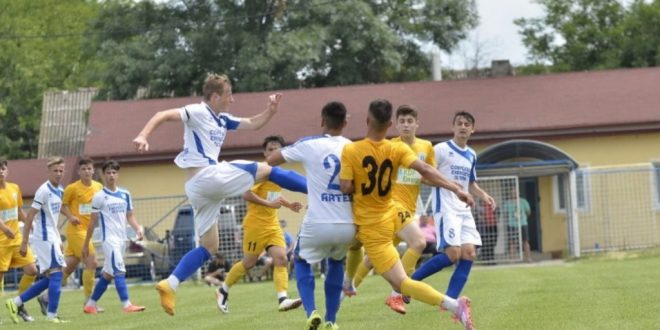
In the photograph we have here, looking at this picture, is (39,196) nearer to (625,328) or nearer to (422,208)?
(625,328)

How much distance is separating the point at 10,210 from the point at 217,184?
606cm

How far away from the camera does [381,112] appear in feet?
36.5

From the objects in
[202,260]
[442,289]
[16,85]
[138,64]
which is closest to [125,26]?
[138,64]

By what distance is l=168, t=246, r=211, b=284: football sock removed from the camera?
13.5 m

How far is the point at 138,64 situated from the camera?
51.2m

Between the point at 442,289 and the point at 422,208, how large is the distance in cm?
1145

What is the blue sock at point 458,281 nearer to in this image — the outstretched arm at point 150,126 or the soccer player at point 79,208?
the outstretched arm at point 150,126

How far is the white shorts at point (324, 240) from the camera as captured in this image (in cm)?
1145

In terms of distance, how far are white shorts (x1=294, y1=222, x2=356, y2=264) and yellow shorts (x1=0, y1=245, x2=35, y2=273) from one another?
293 inches

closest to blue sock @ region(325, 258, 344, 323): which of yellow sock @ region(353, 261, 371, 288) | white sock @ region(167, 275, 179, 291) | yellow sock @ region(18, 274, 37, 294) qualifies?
white sock @ region(167, 275, 179, 291)

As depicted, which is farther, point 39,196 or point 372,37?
point 372,37

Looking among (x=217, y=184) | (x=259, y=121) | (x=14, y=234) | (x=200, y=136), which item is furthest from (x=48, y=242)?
(x=217, y=184)

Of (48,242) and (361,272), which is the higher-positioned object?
(48,242)

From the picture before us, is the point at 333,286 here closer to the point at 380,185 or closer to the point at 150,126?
the point at 380,185
